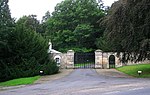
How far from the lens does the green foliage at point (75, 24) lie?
70.9 meters

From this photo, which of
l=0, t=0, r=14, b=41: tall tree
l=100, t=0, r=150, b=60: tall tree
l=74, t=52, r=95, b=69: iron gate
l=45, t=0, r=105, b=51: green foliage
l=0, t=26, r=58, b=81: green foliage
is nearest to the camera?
l=100, t=0, r=150, b=60: tall tree

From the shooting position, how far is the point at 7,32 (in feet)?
114

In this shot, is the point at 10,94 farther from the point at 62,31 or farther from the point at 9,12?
the point at 62,31

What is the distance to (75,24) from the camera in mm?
73938

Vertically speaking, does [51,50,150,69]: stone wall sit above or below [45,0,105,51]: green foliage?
below

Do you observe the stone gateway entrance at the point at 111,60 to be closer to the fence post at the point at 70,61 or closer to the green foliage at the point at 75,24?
the fence post at the point at 70,61

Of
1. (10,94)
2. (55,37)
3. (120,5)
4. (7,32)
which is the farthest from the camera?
(55,37)

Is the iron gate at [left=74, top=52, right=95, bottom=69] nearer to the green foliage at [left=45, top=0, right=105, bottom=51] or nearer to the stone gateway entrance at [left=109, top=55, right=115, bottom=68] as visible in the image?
the stone gateway entrance at [left=109, top=55, right=115, bottom=68]

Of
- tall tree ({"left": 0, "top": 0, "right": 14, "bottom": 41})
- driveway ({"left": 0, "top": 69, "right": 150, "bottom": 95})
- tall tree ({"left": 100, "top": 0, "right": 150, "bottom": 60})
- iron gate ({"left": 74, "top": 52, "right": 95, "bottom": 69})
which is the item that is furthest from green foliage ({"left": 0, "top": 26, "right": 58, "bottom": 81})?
iron gate ({"left": 74, "top": 52, "right": 95, "bottom": 69})

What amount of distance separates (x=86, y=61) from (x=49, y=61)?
14.3 metres

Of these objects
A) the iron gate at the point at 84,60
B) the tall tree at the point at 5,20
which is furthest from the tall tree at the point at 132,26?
the iron gate at the point at 84,60

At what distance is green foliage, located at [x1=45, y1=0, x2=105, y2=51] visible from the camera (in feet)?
233

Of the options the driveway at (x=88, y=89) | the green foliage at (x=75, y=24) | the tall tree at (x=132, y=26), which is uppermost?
the green foliage at (x=75, y=24)

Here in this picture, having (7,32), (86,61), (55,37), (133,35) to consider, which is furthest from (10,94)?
(55,37)
